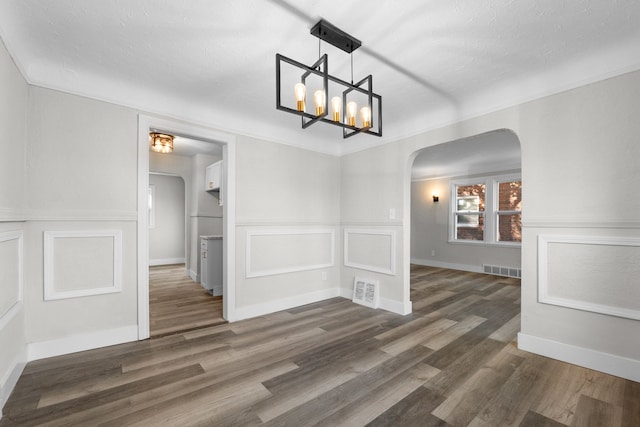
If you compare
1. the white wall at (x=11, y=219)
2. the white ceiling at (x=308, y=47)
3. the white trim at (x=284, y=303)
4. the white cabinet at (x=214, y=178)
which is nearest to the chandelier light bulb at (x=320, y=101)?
the white ceiling at (x=308, y=47)

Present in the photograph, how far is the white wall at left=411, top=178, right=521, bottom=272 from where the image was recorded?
6.04 metres

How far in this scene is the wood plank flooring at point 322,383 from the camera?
1655 millimetres

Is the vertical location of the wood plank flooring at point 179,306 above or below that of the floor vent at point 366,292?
below

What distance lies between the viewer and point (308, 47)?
2.07m

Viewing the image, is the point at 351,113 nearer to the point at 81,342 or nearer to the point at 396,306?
the point at 396,306

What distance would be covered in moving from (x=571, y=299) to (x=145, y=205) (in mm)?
3771

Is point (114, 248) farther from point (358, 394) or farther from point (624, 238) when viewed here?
point (624, 238)

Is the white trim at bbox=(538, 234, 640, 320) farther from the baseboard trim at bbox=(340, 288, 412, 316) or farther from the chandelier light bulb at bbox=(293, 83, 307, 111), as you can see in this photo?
the chandelier light bulb at bbox=(293, 83, 307, 111)

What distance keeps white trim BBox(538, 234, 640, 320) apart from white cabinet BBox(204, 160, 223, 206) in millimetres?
4341

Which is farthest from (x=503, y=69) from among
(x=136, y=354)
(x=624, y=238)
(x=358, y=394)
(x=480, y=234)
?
(x=480, y=234)

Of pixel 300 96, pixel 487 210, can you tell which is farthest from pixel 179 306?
pixel 487 210

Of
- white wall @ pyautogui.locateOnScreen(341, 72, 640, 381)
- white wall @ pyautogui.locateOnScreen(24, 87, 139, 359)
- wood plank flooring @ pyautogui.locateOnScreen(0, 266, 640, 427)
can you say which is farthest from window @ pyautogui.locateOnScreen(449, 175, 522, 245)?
white wall @ pyautogui.locateOnScreen(24, 87, 139, 359)

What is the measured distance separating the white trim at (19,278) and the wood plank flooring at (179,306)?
3.51ft

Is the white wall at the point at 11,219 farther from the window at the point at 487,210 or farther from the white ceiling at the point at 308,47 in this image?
the window at the point at 487,210
